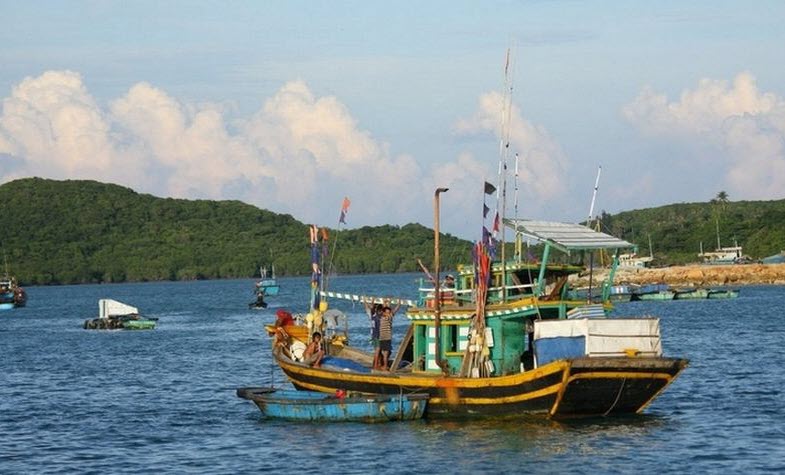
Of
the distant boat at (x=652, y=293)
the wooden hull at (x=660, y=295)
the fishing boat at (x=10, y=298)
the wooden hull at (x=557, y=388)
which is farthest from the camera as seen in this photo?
the fishing boat at (x=10, y=298)

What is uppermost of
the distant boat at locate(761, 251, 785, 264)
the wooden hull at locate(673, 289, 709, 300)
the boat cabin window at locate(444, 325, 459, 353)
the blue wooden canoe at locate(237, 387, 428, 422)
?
the distant boat at locate(761, 251, 785, 264)

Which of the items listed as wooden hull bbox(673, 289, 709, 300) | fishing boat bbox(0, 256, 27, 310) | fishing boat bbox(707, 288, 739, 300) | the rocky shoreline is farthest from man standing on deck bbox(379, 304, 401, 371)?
the rocky shoreline

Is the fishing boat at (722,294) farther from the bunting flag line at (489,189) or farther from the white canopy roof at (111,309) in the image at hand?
the bunting flag line at (489,189)

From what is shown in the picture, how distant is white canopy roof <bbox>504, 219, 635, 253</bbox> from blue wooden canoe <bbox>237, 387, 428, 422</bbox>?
5.34m

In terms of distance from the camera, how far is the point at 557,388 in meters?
36.6

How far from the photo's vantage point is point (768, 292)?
5733 inches

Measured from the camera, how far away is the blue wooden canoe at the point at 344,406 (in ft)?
126

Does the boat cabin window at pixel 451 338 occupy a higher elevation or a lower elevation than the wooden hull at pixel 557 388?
higher

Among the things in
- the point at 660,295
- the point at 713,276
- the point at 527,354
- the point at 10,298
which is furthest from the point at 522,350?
the point at 713,276

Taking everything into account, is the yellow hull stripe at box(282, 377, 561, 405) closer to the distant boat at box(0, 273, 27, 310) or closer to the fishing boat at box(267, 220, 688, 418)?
the fishing boat at box(267, 220, 688, 418)

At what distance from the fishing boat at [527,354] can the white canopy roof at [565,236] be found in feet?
0.14

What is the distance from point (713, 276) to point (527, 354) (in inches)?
5449

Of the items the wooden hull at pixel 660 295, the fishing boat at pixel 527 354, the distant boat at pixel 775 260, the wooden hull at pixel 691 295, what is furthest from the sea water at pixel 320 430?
the distant boat at pixel 775 260

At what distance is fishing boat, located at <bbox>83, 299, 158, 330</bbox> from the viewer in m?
98.8
